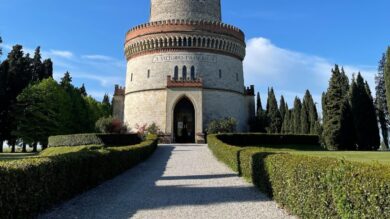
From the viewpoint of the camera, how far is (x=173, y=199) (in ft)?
35.1

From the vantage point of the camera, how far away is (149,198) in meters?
10.8

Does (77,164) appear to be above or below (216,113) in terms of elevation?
below

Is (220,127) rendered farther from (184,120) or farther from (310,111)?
(310,111)

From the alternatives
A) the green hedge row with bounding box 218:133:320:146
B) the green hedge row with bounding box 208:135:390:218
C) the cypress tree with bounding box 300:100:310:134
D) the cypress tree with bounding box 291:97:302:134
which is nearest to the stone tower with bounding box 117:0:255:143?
the green hedge row with bounding box 218:133:320:146

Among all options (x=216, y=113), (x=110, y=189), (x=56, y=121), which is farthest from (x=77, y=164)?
(x=56, y=121)

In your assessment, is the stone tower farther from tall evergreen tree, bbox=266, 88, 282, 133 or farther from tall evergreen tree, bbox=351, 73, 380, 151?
tall evergreen tree, bbox=266, 88, 282, 133

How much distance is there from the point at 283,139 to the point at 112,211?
30.7 metres

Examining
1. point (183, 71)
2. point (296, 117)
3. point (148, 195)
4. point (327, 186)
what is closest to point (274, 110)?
point (296, 117)

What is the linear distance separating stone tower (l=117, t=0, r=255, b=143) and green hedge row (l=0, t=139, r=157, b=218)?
26.9 meters

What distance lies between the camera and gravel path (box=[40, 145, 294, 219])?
350 inches

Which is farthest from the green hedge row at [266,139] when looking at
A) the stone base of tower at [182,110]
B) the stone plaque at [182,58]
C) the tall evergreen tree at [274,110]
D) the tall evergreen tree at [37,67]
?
the tall evergreen tree at [37,67]

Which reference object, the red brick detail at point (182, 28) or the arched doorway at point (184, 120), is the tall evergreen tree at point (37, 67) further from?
the arched doorway at point (184, 120)

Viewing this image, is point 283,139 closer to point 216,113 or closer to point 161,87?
point 216,113

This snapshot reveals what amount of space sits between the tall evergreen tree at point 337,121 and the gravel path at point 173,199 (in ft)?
82.6
